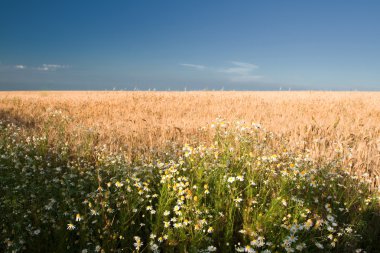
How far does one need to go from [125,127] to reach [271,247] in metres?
6.17

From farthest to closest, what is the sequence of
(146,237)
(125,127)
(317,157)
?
1. (125,127)
2. (317,157)
3. (146,237)

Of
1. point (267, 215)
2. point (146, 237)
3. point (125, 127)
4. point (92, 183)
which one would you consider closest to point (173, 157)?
point (92, 183)

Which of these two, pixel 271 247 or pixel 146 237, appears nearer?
pixel 271 247

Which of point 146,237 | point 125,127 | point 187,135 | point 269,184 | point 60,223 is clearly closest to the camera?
point 60,223

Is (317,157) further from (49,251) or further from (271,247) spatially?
(49,251)

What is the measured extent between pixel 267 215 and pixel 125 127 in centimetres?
594

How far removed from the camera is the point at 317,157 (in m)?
5.73

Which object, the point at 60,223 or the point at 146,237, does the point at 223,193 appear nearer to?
the point at 146,237

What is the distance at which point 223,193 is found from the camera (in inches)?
144

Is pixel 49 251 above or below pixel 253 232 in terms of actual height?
below

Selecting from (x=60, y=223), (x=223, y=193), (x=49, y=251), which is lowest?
(x=49, y=251)

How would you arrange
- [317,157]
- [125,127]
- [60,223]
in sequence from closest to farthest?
1. [60,223]
2. [317,157]
3. [125,127]

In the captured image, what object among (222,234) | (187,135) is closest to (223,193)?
(222,234)

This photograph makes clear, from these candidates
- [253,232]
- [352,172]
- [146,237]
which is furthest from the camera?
[352,172]
